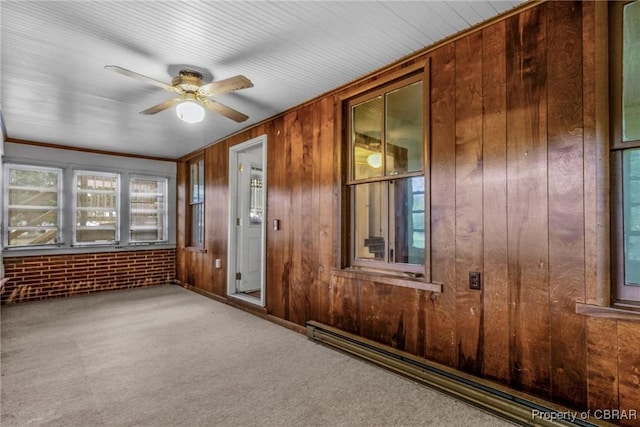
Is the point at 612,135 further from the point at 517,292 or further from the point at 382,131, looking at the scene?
the point at 382,131

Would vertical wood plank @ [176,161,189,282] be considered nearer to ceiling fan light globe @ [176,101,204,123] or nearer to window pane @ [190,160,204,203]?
window pane @ [190,160,204,203]

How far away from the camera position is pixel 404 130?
108 inches

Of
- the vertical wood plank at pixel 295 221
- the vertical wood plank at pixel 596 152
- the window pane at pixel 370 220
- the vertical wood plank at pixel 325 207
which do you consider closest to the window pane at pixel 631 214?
the vertical wood plank at pixel 596 152

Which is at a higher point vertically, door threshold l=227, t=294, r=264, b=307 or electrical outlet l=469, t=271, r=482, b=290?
electrical outlet l=469, t=271, r=482, b=290

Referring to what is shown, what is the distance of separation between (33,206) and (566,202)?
6.64 m

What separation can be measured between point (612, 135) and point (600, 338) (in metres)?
1.07

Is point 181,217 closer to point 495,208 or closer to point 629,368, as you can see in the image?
point 495,208

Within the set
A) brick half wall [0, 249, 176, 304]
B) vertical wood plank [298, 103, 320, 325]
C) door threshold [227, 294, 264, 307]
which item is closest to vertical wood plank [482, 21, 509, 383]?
vertical wood plank [298, 103, 320, 325]

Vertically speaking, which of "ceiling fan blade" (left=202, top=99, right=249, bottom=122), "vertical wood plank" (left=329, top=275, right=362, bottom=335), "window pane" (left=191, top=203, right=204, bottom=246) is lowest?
"vertical wood plank" (left=329, top=275, right=362, bottom=335)

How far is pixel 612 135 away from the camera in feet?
5.55

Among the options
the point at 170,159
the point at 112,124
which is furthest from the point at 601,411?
the point at 170,159

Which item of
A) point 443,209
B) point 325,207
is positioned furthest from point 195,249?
point 443,209

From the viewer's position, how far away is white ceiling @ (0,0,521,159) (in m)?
1.94

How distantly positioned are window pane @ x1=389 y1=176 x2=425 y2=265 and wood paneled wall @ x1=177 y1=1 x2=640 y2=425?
22 cm
